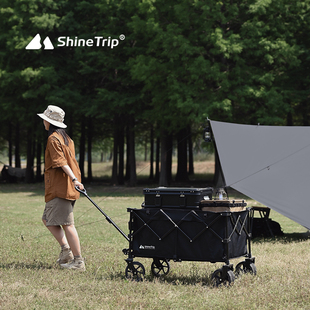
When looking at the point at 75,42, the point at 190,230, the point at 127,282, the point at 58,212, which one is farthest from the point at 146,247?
the point at 75,42

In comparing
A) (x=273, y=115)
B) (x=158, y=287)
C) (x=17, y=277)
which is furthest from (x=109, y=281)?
(x=273, y=115)

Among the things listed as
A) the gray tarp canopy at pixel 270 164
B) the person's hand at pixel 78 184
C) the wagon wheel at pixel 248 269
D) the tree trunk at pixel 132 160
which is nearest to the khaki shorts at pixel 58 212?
the person's hand at pixel 78 184

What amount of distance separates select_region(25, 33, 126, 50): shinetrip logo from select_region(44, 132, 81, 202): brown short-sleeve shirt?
18.6m

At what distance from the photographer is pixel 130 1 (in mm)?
23031

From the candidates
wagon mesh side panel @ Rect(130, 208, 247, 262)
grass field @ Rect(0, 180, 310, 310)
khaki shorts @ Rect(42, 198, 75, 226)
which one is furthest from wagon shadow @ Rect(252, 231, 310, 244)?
khaki shorts @ Rect(42, 198, 75, 226)

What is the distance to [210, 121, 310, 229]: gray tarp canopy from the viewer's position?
9195 mm

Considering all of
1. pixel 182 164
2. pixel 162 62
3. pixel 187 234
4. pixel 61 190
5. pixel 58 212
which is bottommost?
pixel 187 234

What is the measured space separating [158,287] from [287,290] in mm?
1390

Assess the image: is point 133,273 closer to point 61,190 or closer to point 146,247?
point 146,247

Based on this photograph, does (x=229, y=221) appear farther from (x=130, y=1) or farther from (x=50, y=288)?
(x=130, y=1)

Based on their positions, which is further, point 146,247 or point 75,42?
point 75,42

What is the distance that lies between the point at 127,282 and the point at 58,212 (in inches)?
50.8

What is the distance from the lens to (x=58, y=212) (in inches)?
251

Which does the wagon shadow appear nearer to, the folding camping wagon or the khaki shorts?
the folding camping wagon
